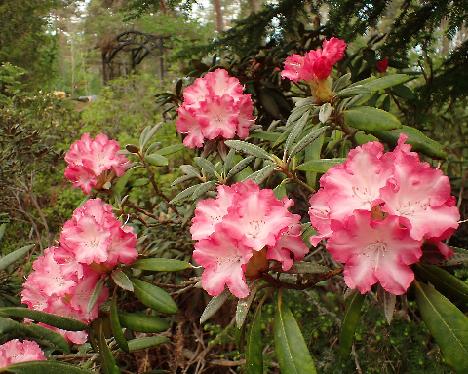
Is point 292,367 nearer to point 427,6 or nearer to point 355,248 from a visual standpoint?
point 355,248

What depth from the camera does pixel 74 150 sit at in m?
1.63

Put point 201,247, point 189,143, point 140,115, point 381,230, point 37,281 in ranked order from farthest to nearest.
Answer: point 140,115
point 189,143
point 37,281
point 201,247
point 381,230

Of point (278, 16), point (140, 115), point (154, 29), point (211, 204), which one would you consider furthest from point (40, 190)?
point (154, 29)

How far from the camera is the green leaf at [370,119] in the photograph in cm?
113

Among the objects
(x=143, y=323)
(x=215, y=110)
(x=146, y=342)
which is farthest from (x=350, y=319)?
(x=215, y=110)

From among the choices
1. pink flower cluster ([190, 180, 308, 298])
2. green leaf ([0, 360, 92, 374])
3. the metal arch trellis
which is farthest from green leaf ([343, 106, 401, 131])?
the metal arch trellis

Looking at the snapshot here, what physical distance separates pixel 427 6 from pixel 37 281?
1673mm

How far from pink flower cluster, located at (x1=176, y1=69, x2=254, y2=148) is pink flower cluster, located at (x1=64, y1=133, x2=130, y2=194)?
244 mm

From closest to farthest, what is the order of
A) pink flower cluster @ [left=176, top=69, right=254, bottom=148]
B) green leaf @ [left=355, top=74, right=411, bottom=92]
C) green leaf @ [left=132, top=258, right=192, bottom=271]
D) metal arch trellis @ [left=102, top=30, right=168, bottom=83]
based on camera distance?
green leaf @ [left=132, top=258, right=192, bottom=271] < green leaf @ [left=355, top=74, right=411, bottom=92] < pink flower cluster @ [left=176, top=69, right=254, bottom=148] < metal arch trellis @ [left=102, top=30, right=168, bottom=83]

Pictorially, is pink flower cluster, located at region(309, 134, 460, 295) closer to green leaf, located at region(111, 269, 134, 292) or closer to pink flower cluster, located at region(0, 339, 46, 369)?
green leaf, located at region(111, 269, 134, 292)

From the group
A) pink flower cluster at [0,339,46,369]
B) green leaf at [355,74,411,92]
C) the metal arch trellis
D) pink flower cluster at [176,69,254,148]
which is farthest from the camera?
the metal arch trellis

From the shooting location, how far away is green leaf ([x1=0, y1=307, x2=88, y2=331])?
87 cm

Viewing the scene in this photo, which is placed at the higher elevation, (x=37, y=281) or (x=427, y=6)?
(x=427, y=6)

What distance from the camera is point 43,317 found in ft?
3.01
